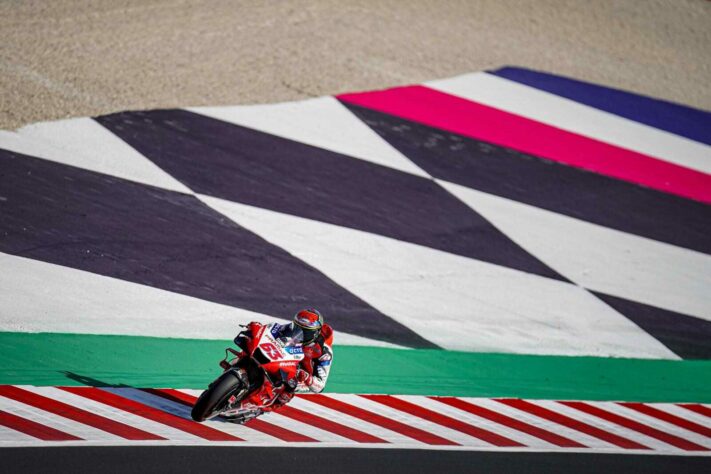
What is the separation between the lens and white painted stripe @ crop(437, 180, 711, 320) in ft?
40.8

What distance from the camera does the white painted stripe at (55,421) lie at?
26.7ft

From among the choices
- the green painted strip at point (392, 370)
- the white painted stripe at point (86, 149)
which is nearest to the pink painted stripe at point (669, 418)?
the green painted strip at point (392, 370)

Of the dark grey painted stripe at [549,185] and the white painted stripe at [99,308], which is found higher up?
the dark grey painted stripe at [549,185]

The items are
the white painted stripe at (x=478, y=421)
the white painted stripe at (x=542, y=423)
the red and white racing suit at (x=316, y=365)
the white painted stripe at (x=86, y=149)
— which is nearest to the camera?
the red and white racing suit at (x=316, y=365)

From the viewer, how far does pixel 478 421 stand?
9586 millimetres

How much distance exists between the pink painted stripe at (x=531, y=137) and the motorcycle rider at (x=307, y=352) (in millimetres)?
6713

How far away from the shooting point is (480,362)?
1058 cm

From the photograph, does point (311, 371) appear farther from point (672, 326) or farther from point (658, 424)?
point (672, 326)

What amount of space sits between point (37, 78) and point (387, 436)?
25.6 feet

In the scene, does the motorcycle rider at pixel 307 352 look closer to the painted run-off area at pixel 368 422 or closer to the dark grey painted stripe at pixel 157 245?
the painted run-off area at pixel 368 422

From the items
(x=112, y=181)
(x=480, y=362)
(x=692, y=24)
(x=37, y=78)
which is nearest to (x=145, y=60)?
→ (x=37, y=78)

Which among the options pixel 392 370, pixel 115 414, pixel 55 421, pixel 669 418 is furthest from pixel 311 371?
pixel 669 418

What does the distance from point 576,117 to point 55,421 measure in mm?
10560

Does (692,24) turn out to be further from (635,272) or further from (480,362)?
(480,362)
